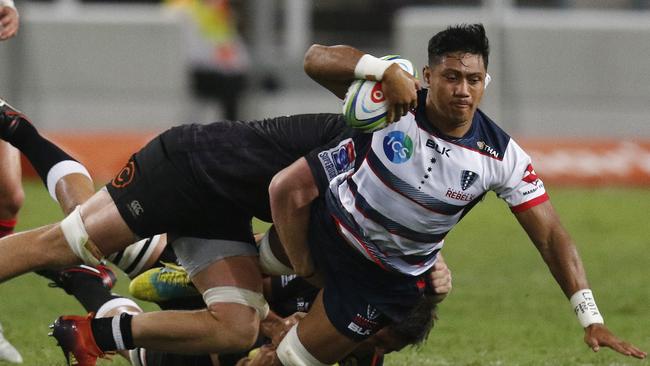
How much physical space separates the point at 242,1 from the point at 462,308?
43.7 feet

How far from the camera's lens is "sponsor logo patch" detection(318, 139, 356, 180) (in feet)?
20.7

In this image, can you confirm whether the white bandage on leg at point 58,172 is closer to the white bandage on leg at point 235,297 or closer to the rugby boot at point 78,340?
the rugby boot at point 78,340

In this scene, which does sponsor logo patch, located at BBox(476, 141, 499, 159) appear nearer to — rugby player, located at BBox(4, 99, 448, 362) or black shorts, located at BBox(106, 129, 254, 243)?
black shorts, located at BBox(106, 129, 254, 243)

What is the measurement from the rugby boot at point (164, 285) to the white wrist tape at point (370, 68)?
1754mm

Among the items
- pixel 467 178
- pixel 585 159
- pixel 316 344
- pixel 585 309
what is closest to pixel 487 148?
pixel 467 178

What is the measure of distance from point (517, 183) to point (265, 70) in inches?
580

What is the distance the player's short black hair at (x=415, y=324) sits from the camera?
21.5 feet

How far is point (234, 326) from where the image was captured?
21.1 feet

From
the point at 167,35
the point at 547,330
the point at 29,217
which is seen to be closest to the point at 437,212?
the point at 547,330

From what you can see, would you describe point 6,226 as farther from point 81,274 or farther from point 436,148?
point 436,148

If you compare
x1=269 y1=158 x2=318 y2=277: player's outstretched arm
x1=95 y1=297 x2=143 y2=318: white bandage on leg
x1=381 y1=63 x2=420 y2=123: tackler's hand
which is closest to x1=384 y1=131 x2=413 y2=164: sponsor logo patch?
x1=381 y1=63 x2=420 y2=123: tackler's hand

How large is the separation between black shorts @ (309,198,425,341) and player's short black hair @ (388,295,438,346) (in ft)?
0.12

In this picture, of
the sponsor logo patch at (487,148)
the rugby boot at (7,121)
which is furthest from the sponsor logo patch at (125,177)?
the sponsor logo patch at (487,148)

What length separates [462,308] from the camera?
373 inches
